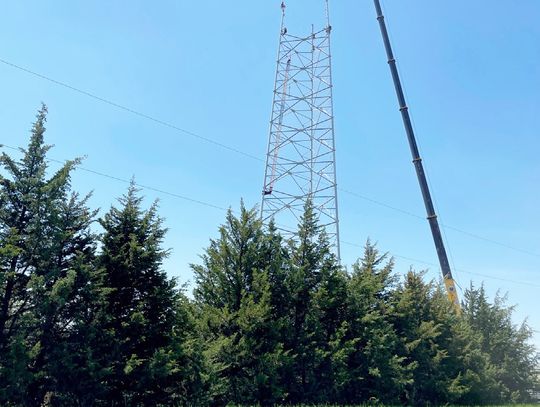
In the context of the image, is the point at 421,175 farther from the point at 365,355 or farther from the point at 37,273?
the point at 37,273

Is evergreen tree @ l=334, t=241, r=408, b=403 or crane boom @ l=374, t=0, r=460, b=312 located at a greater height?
crane boom @ l=374, t=0, r=460, b=312

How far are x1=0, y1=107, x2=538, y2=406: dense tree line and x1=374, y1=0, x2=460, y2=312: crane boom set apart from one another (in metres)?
8.06

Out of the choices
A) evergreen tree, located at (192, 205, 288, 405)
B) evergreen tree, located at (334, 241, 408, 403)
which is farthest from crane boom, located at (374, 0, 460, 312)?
evergreen tree, located at (192, 205, 288, 405)

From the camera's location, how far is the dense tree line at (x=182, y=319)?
11859 mm

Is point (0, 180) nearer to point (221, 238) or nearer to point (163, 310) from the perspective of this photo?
point (163, 310)

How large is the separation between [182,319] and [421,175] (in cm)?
2333

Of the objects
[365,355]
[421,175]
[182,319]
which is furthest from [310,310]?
[421,175]

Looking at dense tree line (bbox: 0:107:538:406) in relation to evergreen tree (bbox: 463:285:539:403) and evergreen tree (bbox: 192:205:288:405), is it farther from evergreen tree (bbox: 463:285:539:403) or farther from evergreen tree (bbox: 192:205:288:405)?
evergreen tree (bbox: 463:285:539:403)

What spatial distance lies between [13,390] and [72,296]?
2750 mm

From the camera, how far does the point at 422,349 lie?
22.7 metres

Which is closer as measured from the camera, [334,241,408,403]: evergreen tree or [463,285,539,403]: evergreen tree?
[334,241,408,403]: evergreen tree

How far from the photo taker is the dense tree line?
38.9 ft

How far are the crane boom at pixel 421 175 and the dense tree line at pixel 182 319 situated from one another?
8.06 metres

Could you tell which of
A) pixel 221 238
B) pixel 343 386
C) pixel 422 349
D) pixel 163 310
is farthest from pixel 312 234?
pixel 422 349
